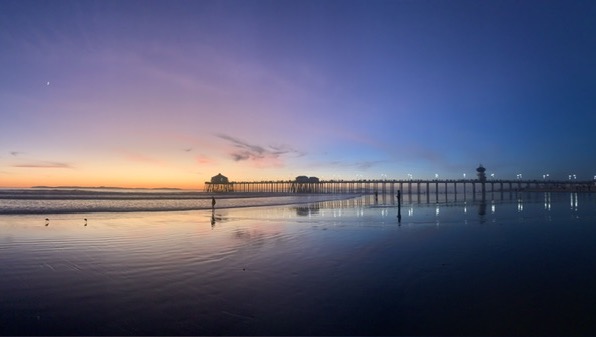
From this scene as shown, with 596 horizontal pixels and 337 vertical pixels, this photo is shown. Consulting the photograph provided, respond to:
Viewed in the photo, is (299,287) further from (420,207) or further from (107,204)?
(107,204)

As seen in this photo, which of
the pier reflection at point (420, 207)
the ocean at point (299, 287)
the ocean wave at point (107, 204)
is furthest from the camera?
the ocean wave at point (107, 204)

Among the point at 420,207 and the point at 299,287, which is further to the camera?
the point at 420,207

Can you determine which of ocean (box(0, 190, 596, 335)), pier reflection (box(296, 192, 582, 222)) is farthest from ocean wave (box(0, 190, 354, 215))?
ocean (box(0, 190, 596, 335))

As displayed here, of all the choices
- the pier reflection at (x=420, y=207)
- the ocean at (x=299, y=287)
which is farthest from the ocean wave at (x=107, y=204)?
the ocean at (x=299, y=287)

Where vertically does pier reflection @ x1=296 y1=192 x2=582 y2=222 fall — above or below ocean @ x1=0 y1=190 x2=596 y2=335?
below

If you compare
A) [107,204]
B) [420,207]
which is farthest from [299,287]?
[107,204]

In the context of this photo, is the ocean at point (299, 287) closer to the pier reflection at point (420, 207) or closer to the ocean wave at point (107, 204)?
the pier reflection at point (420, 207)

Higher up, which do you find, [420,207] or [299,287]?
[299,287]

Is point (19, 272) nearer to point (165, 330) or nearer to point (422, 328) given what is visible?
point (165, 330)

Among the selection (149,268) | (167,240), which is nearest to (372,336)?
(149,268)

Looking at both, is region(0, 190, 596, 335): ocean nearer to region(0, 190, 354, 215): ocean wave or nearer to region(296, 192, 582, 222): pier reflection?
region(296, 192, 582, 222): pier reflection

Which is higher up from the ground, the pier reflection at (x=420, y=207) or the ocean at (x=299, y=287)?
the ocean at (x=299, y=287)

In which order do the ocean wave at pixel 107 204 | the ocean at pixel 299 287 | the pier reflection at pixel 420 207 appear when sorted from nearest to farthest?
the ocean at pixel 299 287, the pier reflection at pixel 420 207, the ocean wave at pixel 107 204

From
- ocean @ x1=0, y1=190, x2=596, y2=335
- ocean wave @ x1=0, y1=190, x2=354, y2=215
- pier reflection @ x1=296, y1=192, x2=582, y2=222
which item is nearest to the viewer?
ocean @ x1=0, y1=190, x2=596, y2=335
